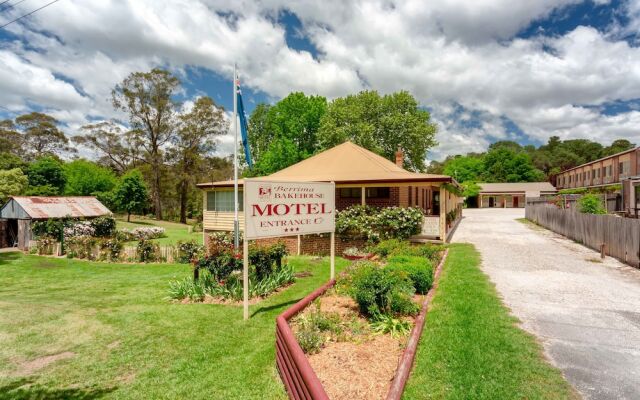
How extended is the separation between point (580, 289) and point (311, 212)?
23.8ft

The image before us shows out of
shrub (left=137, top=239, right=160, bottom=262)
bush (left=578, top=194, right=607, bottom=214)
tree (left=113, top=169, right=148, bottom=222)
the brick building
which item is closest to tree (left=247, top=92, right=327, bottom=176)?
tree (left=113, top=169, right=148, bottom=222)

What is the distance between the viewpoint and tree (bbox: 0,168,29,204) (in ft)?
101

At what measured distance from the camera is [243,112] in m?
15.0

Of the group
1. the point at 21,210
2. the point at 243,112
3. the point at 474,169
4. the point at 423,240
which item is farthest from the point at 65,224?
the point at 474,169

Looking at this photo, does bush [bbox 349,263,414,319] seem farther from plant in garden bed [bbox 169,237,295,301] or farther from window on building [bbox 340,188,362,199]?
window on building [bbox 340,188,362,199]

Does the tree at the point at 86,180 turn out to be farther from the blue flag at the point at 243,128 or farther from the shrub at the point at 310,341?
the shrub at the point at 310,341

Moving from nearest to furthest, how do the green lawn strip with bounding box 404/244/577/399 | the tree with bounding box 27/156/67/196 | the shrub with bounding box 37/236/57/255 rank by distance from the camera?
the green lawn strip with bounding box 404/244/577/399, the shrub with bounding box 37/236/57/255, the tree with bounding box 27/156/67/196

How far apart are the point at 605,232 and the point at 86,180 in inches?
2060

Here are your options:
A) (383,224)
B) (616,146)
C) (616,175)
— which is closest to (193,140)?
(383,224)

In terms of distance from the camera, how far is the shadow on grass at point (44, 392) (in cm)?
430

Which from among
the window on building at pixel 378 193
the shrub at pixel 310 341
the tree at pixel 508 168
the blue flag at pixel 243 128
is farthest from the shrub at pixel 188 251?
the tree at pixel 508 168

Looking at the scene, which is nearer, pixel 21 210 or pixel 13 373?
pixel 13 373

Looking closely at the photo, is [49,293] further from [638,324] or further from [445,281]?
[638,324]

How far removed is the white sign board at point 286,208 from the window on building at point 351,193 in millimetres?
9983
